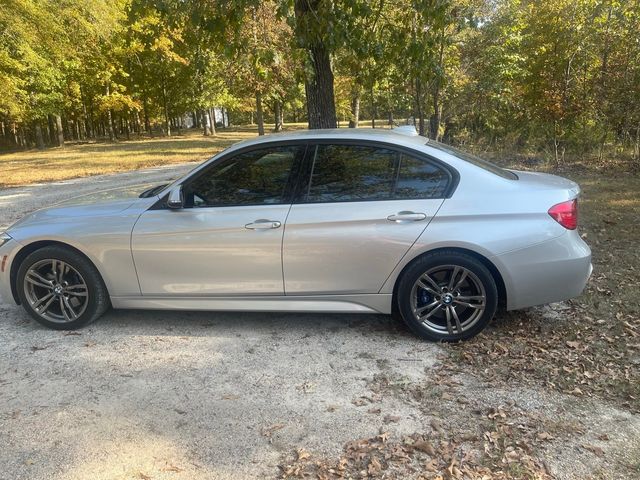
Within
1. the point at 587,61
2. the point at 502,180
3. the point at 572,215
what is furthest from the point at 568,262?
the point at 587,61

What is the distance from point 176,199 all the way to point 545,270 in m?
2.83

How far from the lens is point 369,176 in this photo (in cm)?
397

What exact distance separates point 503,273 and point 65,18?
1800cm

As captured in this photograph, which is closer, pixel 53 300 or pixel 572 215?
pixel 572 215

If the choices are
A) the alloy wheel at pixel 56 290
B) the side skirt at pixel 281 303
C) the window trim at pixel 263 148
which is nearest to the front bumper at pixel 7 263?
the alloy wheel at pixel 56 290

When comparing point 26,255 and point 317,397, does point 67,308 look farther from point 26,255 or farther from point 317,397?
point 317,397

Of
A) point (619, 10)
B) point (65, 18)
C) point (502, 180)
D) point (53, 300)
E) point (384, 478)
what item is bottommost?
point (384, 478)

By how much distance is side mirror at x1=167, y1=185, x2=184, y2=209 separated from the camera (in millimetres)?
4016

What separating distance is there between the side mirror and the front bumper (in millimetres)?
1331

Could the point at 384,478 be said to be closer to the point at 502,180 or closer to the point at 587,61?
the point at 502,180

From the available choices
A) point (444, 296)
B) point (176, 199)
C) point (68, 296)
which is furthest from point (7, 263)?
point (444, 296)

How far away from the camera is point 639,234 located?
21.8 ft

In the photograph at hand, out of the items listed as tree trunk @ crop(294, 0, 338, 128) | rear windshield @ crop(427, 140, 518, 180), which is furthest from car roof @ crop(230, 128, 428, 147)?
tree trunk @ crop(294, 0, 338, 128)

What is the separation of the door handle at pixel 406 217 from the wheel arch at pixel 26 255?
2387 millimetres
